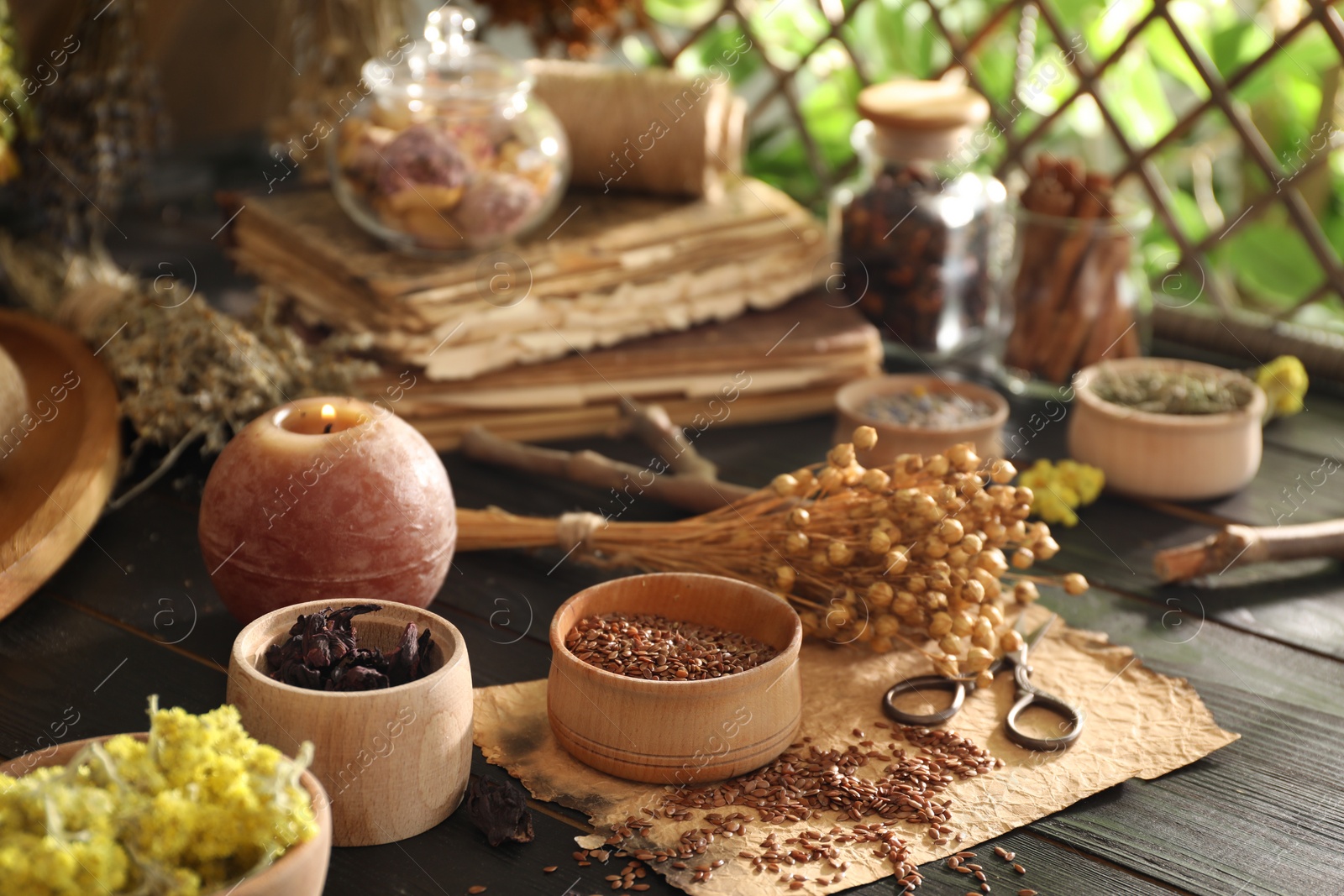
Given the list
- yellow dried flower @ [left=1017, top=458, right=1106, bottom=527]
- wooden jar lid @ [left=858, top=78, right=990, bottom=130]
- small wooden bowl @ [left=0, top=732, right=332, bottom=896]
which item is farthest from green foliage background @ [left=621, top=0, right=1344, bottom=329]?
small wooden bowl @ [left=0, top=732, right=332, bottom=896]

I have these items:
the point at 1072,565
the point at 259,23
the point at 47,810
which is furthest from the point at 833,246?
the point at 47,810

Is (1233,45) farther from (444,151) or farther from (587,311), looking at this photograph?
(444,151)

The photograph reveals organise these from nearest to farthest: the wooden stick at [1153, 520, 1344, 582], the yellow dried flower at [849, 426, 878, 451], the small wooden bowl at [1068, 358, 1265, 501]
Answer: the yellow dried flower at [849, 426, 878, 451]
the wooden stick at [1153, 520, 1344, 582]
the small wooden bowl at [1068, 358, 1265, 501]

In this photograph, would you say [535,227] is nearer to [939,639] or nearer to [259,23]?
[939,639]

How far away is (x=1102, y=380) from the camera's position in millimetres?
1225

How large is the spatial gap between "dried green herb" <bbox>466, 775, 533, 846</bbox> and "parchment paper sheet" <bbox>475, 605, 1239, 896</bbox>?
0.07 ft

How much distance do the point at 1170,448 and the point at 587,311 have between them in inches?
23.1

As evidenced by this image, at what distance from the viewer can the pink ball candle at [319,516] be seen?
33.9 inches

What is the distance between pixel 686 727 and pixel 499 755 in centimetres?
13

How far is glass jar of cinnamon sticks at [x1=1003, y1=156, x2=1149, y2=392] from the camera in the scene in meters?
1.33

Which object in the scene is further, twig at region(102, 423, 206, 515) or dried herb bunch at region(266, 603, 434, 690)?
twig at region(102, 423, 206, 515)

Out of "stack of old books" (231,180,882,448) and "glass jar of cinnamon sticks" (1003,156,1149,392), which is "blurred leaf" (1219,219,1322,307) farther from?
"stack of old books" (231,180,882,448)

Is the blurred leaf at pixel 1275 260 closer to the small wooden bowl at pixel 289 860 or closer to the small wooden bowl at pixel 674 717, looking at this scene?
the small wooden bowl at pixel 674 717

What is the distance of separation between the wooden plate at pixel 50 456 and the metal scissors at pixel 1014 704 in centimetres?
63
